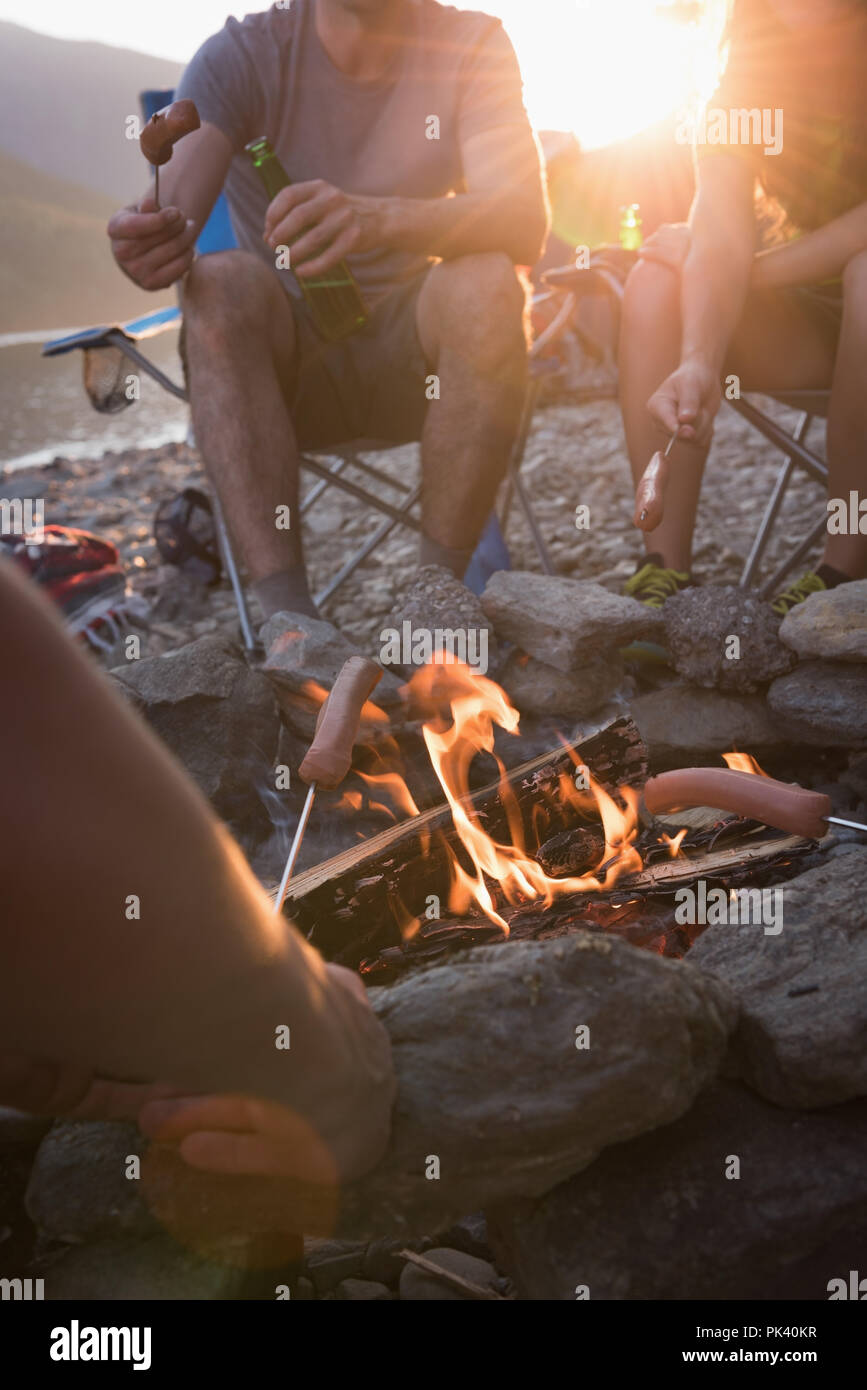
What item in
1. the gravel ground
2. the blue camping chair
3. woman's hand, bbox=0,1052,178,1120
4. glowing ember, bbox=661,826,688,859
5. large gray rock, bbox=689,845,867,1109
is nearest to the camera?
woman's hand, bbox=0,1052,178,1120

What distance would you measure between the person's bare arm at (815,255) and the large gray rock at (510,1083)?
2.24m

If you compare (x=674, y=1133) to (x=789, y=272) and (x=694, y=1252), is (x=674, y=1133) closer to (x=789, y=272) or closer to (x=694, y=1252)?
(x=694, y=1252)

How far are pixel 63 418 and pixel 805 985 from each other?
10.8 meters

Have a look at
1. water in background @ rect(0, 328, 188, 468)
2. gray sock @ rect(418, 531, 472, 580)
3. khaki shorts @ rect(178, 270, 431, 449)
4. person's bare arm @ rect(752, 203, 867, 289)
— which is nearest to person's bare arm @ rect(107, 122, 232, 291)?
khaki shorts @ rect(178, 270, 431, 449)

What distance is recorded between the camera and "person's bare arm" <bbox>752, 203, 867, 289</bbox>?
8.49ft

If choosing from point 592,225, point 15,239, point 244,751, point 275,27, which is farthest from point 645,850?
point 15,239

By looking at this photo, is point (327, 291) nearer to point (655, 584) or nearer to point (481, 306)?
point (481, 306)

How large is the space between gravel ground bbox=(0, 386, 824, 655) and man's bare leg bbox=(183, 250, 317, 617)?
39 centimetres

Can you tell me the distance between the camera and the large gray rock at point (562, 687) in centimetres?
242

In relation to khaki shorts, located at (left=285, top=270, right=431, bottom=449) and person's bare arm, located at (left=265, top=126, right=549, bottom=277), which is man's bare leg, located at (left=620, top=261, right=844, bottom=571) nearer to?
person's bare arm, located at (left=265, top=126, right=549, bottom=277)

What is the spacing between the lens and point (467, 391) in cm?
281

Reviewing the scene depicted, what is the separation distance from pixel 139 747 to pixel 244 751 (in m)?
1.40

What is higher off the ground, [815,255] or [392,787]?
[815,255]

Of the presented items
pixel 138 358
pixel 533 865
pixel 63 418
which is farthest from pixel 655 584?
pixel 63 418
